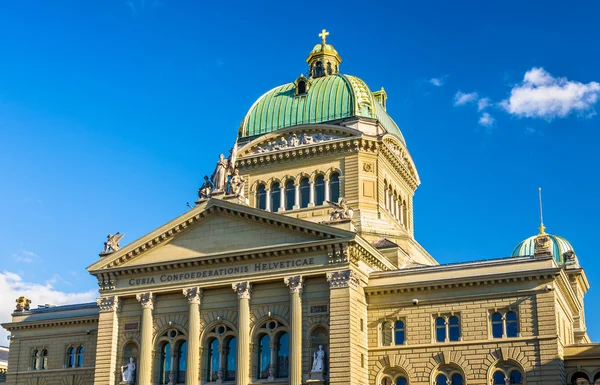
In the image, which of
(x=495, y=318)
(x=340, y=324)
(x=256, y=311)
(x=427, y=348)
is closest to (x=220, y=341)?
(x=256, y=311)

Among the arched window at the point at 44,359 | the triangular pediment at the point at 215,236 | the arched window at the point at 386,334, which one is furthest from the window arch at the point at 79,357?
the arched window at the point at 386,334

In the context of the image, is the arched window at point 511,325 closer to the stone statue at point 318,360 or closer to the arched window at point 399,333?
the arched window at point 399,333

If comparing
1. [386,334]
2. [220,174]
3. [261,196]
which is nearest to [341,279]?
[386,334]

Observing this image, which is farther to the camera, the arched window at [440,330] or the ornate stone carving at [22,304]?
the ornate stone carving at [22,304]

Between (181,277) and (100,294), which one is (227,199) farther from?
(100,294)

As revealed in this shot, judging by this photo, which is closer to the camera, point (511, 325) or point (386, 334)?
point (511, 325)

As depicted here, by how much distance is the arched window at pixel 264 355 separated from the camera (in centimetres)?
5156

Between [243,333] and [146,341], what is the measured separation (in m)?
7.19

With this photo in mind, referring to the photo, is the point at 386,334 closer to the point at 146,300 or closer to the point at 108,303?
the point at 146,300

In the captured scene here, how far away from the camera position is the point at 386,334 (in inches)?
2046

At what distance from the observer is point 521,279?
48906mm

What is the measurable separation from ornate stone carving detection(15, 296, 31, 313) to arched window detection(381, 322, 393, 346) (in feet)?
103

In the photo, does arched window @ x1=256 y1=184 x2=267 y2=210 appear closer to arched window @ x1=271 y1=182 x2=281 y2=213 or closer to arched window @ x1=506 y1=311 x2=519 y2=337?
arched window @ x1=271 y1=182 x2=281 y2=213

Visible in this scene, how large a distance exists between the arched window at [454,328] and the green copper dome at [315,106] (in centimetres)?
2148
